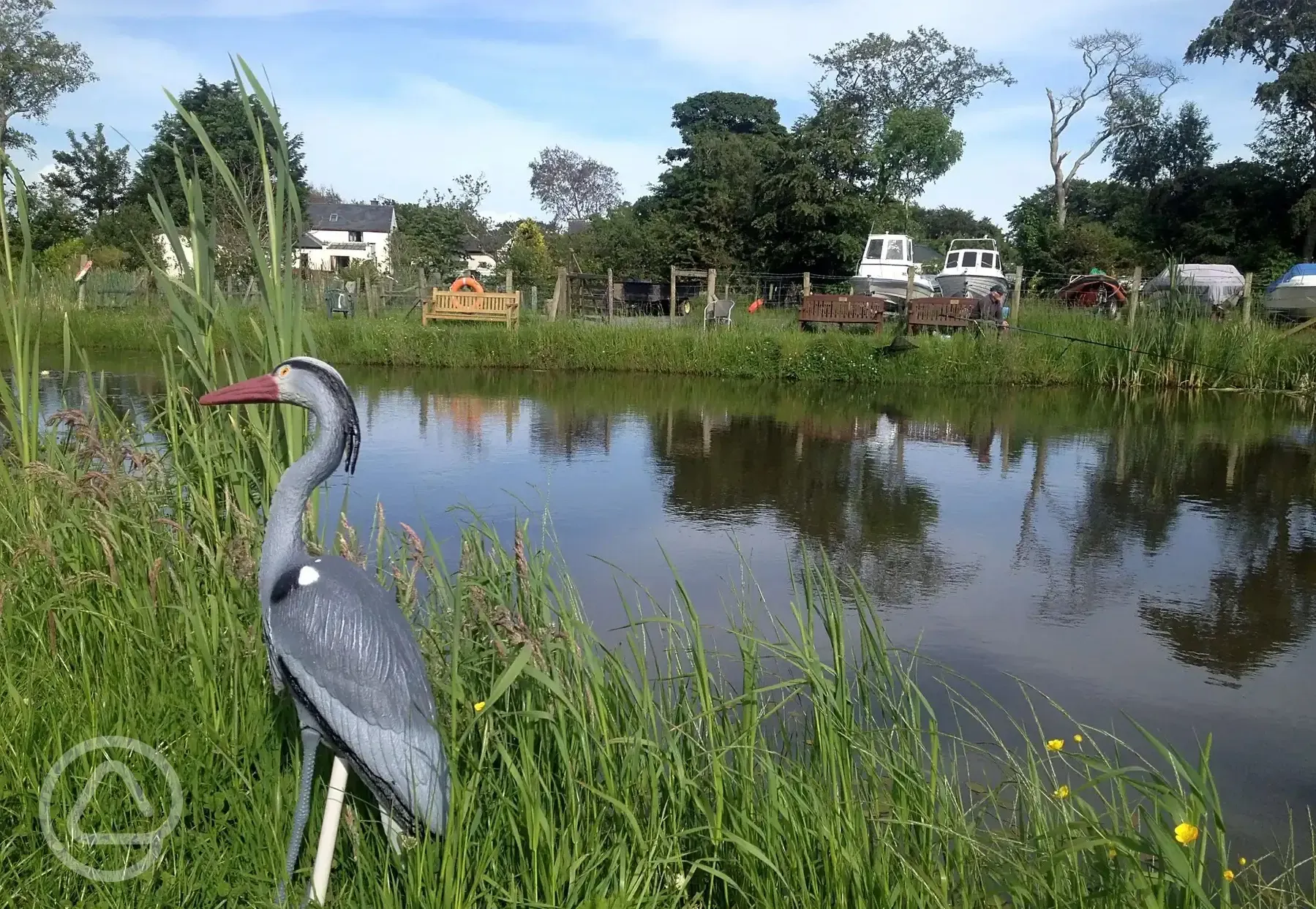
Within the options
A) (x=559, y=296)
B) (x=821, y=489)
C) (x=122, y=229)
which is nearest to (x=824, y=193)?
(x=559, y=296)

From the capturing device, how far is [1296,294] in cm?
1652

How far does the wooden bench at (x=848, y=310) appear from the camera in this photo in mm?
15992

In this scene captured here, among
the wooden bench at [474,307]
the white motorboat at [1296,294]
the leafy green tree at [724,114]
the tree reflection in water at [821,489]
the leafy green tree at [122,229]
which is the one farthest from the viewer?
the leafy green tree at [724,114]

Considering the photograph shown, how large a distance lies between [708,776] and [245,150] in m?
31.7

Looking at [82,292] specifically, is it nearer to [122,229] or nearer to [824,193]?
[122,229]

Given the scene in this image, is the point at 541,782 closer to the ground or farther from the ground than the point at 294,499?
closer to the ground

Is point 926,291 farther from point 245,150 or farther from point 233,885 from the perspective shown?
point 245,150

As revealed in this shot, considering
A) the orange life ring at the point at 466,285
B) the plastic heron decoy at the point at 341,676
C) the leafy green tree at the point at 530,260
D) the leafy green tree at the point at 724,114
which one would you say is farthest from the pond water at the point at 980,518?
the leafy green tree at the point at 724,114

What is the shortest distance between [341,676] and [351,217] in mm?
50792

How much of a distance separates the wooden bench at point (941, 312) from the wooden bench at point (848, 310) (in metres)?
0.67

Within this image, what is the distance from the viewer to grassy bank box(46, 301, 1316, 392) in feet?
46.4

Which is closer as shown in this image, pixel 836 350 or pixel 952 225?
pixel 836 350

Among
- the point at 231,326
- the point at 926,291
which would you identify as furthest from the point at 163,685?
the point at 926,291

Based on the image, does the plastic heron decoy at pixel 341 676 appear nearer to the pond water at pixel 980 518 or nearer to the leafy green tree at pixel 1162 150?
the pond water at pixel 980 518
